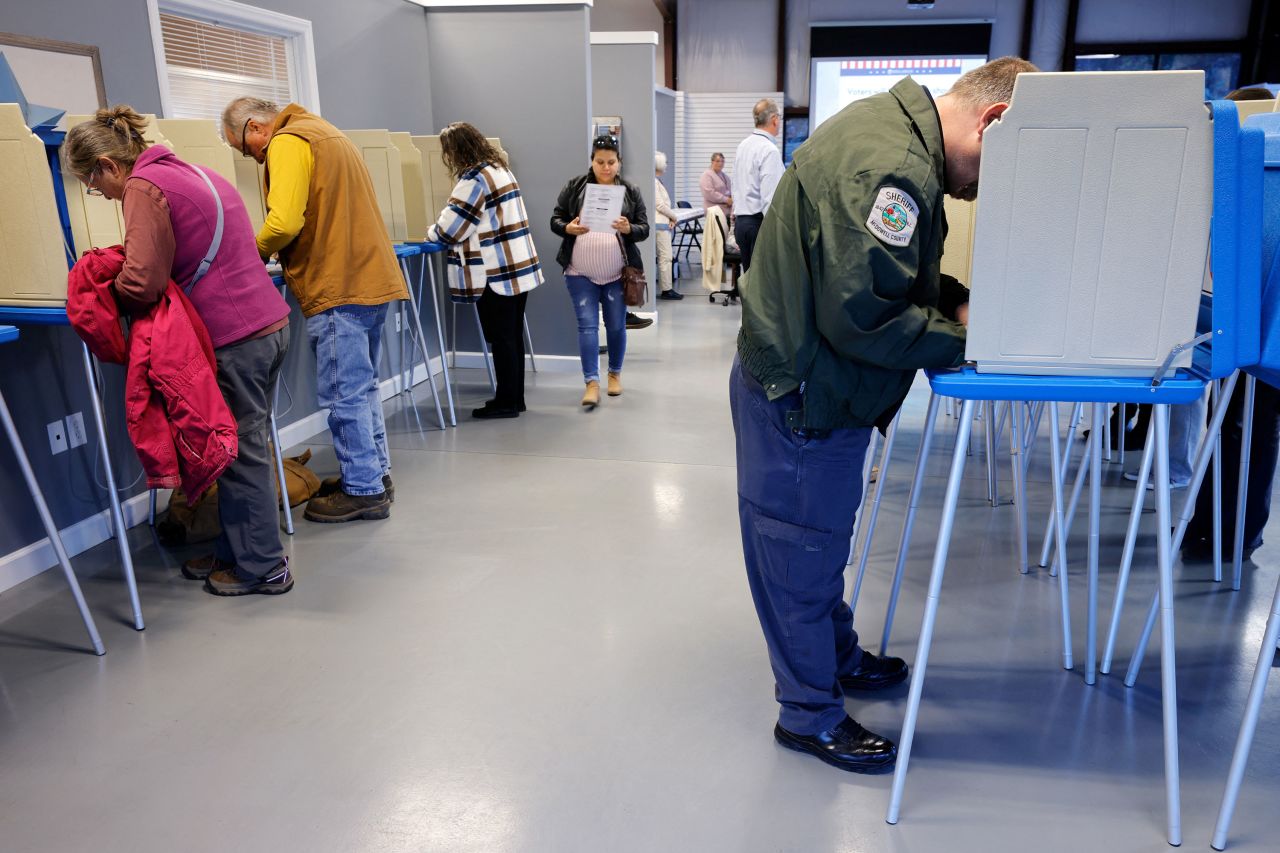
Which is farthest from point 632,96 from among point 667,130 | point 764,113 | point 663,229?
point 667,130

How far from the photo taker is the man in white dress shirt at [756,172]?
6.34 meters

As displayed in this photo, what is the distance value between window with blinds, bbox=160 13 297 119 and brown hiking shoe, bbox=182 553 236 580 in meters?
1.75

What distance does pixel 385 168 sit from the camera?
4145mm

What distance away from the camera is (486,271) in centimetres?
440

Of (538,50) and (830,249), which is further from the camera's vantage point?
(538,50)

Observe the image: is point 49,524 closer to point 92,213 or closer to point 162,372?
point 162,372

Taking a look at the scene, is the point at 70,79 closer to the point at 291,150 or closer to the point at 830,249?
the point at 291,150

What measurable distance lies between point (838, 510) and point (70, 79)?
2.81m

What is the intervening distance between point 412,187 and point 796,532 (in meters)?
3.47

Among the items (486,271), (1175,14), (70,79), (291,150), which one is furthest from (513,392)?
(1175,14)

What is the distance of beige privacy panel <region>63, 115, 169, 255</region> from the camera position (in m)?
2.75

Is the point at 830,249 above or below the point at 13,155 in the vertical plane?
below

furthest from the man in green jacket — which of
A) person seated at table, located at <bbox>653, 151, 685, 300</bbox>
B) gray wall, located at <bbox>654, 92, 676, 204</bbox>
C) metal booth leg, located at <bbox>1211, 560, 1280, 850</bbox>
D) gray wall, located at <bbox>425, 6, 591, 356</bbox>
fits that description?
gray wall, located at <bbox>654, 92, 676, 204</bbox>

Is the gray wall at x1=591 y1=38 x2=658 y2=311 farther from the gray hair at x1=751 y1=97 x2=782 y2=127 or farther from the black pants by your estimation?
the black pants
